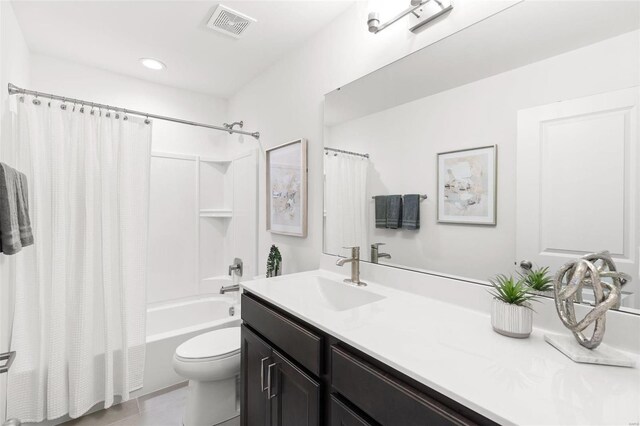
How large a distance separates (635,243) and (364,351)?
812 mm

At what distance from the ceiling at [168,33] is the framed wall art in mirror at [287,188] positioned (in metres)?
0.71

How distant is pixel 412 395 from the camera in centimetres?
69

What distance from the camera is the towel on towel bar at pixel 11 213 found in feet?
4.01

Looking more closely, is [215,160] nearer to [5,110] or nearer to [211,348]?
[5,110]

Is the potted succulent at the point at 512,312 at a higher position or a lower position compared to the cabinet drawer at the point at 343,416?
higher

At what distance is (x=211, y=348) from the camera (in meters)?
1.78

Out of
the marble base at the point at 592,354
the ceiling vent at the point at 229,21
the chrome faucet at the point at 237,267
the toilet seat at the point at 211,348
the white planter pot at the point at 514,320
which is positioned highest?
the ceiling vent at the point at 229,21

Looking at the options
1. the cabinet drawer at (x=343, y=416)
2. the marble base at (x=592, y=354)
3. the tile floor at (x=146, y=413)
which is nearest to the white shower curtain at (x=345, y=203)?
the cabinet drawer at (x=343, y=416)

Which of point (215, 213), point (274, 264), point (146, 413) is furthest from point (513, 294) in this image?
point (215, 213)

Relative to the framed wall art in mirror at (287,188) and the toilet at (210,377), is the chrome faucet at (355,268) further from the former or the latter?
the toilet at (210,377)

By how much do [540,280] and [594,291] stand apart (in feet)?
0.66

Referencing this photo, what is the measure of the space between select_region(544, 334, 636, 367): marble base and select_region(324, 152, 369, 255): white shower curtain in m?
0.90

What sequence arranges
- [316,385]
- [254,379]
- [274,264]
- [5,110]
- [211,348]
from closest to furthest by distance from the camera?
[316,385]
[254,379]
[5,110]
[211,348]
[274,264]

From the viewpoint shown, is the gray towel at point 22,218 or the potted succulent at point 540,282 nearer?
the potted succulent at point 540,282
